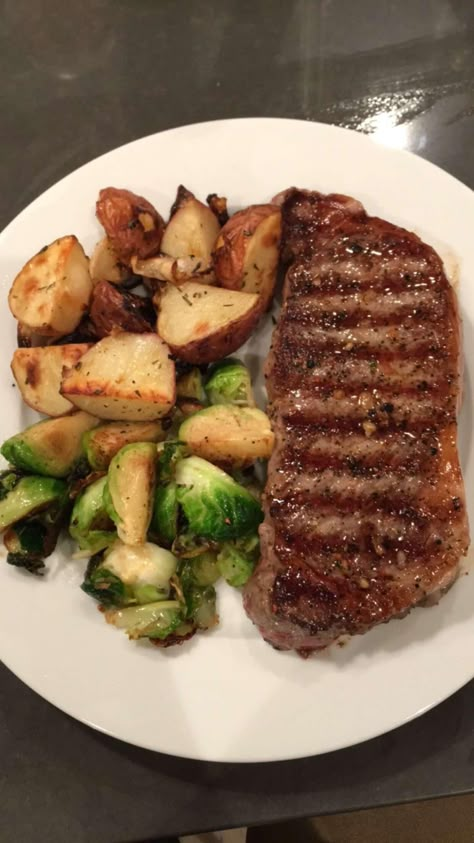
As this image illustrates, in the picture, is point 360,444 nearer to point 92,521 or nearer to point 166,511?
point 166,511

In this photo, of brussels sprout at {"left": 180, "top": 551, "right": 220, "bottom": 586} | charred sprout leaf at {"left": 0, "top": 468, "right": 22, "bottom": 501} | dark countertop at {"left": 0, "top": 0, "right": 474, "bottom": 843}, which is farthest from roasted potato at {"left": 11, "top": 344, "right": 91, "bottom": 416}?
dark countertop at {"left": 0, "top": 0, "right": 474, "bottom": 843}

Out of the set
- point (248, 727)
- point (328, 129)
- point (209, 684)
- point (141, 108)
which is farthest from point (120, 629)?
point (141, 108)

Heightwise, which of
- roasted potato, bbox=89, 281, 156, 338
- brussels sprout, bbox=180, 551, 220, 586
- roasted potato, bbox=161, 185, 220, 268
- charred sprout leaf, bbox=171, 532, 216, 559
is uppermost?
roasted potato, bbox=161, 185, 220, 268

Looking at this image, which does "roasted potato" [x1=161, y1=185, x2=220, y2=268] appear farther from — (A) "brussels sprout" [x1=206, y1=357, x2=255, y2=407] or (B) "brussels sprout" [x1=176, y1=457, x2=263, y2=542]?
(B) "brussels sprout" [x1=176, y1=457, x2=263, y2=542]

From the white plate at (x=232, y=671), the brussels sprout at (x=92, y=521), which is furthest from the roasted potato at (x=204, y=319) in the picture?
the white plate at (x=232, y=671)

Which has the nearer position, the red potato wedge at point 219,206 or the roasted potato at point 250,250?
the roasted potato at point 250,250

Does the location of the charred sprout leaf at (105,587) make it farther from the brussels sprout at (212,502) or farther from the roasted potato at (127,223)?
the roasted potato at (127,223)
